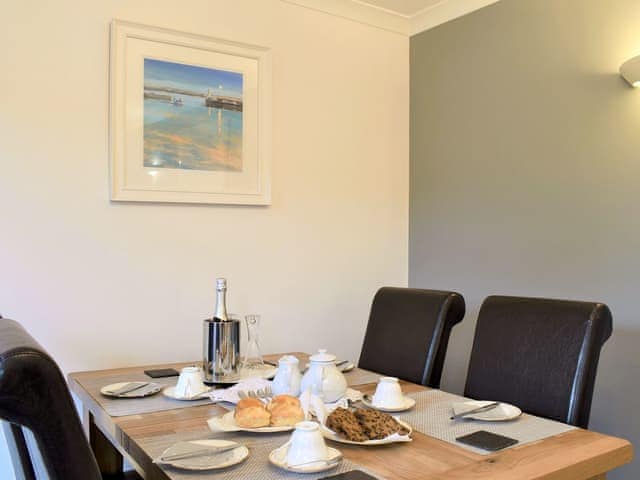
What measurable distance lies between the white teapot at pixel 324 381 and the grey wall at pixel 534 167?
3.97 ft

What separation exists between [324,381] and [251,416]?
0.27 metres

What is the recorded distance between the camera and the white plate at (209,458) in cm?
109

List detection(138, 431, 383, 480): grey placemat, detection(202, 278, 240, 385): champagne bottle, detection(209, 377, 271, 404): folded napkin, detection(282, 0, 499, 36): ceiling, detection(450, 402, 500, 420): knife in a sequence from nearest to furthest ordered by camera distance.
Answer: detection(138, 431, 383, 480): grey placemat < detection(450, 402, 500, 420): knife < detection(209, 377, 271, 404): folded napkin < detection(202, 278, 240, 385): champagne bottle < detection(282, 0, 499, 36): ceiling

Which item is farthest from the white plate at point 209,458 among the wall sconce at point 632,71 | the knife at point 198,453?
the wall sconce at point 632,71

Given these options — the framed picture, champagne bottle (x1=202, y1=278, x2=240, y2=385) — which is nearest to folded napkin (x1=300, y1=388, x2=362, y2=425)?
champagne bottle (x1=202, y1=278, x2=240, y2=385)

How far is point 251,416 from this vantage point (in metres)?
1.31

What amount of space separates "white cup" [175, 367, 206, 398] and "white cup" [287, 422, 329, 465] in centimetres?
56

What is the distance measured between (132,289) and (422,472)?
154 cm

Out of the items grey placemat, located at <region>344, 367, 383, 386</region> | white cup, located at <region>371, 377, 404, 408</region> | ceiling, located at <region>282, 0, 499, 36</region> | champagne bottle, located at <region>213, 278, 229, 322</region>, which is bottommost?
grey placemat, located at <region>344, 367, 383, 386</region>

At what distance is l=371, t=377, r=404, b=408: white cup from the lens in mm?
1502

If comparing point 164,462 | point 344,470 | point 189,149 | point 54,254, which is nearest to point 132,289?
point 54,254

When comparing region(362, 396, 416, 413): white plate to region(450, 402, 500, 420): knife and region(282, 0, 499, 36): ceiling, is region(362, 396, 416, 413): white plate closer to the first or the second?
region(450, 402, 500, 420): knife

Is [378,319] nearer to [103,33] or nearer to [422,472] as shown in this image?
[422,472]

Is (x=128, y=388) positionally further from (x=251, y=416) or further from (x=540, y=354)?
(x=540, y=354)
